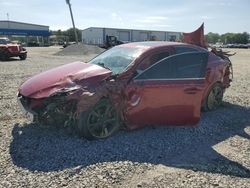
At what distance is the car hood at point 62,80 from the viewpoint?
5.10m

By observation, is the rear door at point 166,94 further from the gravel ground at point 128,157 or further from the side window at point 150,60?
the gravel ground at point 128,157

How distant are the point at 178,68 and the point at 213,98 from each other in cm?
190

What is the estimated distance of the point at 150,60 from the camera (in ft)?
19.0

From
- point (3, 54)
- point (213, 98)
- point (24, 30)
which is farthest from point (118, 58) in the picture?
point (24, 30)

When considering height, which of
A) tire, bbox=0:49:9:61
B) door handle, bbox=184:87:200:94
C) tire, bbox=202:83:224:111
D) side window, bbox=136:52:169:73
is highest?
side window, bbox=136:52:169:73

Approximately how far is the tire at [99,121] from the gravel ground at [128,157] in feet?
0.43

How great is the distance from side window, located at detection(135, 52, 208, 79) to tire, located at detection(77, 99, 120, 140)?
76 centimetres

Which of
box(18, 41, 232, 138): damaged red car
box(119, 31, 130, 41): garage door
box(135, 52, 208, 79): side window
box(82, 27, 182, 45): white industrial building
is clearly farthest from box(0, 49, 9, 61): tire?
box(119, 31, 130, 41): garage door

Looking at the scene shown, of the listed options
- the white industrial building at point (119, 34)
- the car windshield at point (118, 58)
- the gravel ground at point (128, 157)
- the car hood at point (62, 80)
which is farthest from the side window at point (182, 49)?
the white industrial building at point (119, 34)

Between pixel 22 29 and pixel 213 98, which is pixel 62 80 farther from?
pixel 22 29

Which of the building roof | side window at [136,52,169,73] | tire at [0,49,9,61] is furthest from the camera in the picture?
the building roof

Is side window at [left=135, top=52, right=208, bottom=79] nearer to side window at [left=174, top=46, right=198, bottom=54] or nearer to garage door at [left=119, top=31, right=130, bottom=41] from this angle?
side window at [left=174, top=46, right=198, bottom=54]

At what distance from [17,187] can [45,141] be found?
135cm

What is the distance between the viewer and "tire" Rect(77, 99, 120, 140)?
503 centimetres
